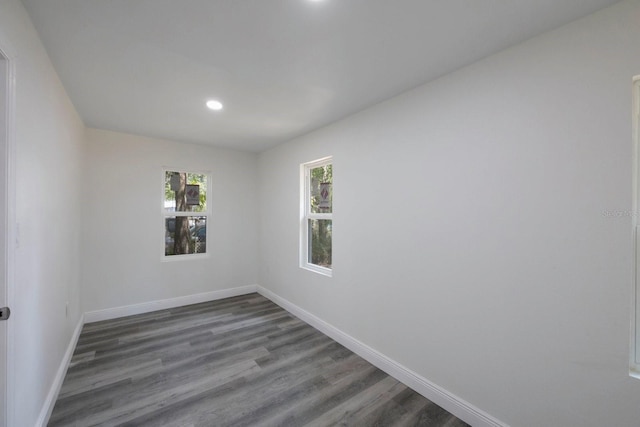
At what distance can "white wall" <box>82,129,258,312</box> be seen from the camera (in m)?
3.37

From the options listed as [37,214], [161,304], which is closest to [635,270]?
[37,214]

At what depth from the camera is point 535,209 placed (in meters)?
1.55

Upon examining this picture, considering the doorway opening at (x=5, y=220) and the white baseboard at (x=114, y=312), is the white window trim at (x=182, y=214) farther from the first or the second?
the doorway opening at (x=5, y=220)

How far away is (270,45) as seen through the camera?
1671 mm

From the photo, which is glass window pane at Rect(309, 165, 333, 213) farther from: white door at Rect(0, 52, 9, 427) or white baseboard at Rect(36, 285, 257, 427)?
white door at Rect(0, 52, 9, 427)

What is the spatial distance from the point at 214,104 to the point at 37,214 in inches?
61.9

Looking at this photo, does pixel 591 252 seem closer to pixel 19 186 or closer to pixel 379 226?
pixel 379 226

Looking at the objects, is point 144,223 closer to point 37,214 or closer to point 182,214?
point 182,214

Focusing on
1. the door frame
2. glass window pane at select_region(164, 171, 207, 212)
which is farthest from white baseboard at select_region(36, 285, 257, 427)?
glass window pane at select_region(164, 171, 207, 212)

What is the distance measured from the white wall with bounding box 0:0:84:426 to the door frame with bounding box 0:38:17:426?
0.11 feet

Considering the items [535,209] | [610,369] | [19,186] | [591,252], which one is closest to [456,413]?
[610,369]

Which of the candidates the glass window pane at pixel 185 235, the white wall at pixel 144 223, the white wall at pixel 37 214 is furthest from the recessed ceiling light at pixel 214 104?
the glass window pane at pixel 185 235

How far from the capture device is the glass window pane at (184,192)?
3.95 meters

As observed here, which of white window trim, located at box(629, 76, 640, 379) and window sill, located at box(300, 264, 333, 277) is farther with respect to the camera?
window sill, located at box(300, 264, 333, 277)
